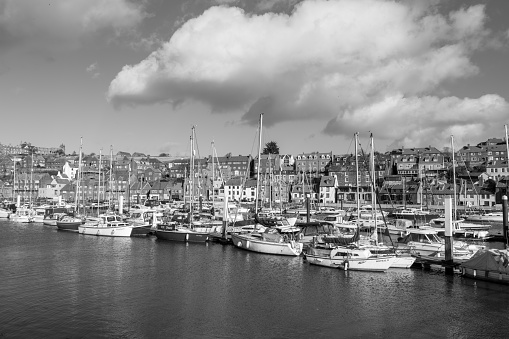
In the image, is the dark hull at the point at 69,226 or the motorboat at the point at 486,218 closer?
the dark hull at the point at 69,226

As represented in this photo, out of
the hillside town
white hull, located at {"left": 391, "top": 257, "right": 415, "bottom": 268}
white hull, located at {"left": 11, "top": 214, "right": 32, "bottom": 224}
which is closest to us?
white hull, located at {"left": 391, "top": 257, "right": 415, "bottom": 268}

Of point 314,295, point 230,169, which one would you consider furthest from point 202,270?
point 230,169

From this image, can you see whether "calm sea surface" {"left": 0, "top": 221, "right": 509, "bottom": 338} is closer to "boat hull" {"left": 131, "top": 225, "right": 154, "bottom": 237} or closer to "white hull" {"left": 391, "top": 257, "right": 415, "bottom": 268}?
"white hull" {"left": 391, "top": 257, "right": 415, "bottom": 268}

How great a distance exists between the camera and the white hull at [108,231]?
56281 mm

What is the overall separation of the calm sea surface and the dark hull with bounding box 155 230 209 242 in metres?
9.32

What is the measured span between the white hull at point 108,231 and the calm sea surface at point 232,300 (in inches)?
614

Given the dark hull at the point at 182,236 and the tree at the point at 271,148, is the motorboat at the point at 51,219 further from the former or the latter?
the tree at the point at 271,148

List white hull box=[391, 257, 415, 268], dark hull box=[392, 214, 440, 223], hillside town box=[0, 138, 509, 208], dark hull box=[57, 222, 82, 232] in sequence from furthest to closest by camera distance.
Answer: hillside town box=[0, 138, 509, 208]
dark hull box=[392, 214, 440, 223]
dark hull box=[57, 222, 82, 232]
white hull box=[391, 257, 415, 268]

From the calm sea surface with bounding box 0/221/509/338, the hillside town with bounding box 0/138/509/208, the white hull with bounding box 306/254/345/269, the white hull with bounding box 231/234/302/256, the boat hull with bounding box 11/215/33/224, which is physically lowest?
the calm sea surface with bounding box 0/221/509/338

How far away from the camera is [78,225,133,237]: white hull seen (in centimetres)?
5628

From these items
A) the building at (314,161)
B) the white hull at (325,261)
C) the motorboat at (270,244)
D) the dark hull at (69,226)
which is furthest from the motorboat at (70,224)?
the building at (314,161)

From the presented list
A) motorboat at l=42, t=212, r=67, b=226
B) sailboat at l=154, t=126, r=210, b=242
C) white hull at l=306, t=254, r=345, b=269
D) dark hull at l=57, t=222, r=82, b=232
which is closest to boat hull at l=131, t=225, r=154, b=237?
sailboat at l=154, t=126, r=210, b=242

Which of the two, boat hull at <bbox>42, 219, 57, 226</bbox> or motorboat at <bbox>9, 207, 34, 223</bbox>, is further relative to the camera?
motorboat at <bbox>9, 207, 34, 223</bbox>

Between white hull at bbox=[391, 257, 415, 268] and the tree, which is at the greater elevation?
the tree
